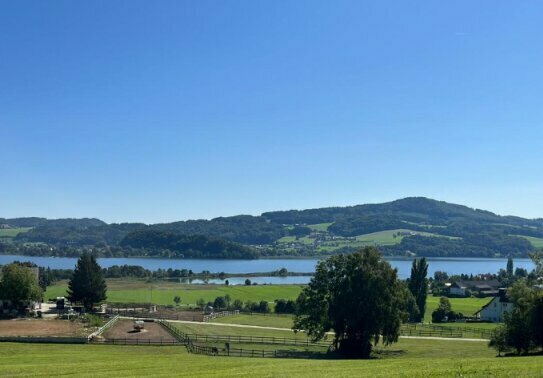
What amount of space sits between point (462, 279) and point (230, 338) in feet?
374

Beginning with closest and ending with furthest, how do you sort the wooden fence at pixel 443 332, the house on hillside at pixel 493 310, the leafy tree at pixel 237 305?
the wooden fence at pixel 443 332, the house on hillside at pixel 493 310, the leafy tree at pixel 237 305

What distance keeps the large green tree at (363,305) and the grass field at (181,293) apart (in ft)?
205

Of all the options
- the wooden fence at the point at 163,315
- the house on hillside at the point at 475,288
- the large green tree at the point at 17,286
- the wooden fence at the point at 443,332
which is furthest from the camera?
the house on hillside at the point at 475,288

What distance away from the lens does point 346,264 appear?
52531 mm

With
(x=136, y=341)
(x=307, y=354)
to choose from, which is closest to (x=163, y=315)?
(x=136, y=341)

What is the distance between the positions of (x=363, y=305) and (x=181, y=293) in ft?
273

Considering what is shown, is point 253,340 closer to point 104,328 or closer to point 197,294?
point 104,328

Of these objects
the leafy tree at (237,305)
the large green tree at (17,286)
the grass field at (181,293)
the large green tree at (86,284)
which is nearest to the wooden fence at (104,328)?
the large green tree at (86,284)

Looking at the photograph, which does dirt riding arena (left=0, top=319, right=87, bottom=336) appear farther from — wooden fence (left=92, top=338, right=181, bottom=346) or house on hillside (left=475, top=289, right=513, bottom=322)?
house on hillside (left=475, top=289, right=513, bottom=322)

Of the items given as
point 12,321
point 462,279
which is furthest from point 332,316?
point 462,279

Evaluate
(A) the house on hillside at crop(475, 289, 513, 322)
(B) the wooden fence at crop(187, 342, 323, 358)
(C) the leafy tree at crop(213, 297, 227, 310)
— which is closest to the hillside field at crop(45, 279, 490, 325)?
(A) the house on hillside at crop(475, 289, 513, 322)

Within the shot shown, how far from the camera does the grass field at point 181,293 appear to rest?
373 ft

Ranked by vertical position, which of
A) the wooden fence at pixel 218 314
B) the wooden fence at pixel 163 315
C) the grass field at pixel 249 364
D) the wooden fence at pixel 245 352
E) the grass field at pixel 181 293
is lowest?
the grass field at pixel 181 293

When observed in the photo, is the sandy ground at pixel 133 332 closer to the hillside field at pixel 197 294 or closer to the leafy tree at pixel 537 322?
the leafy tree at pixel 537 322
